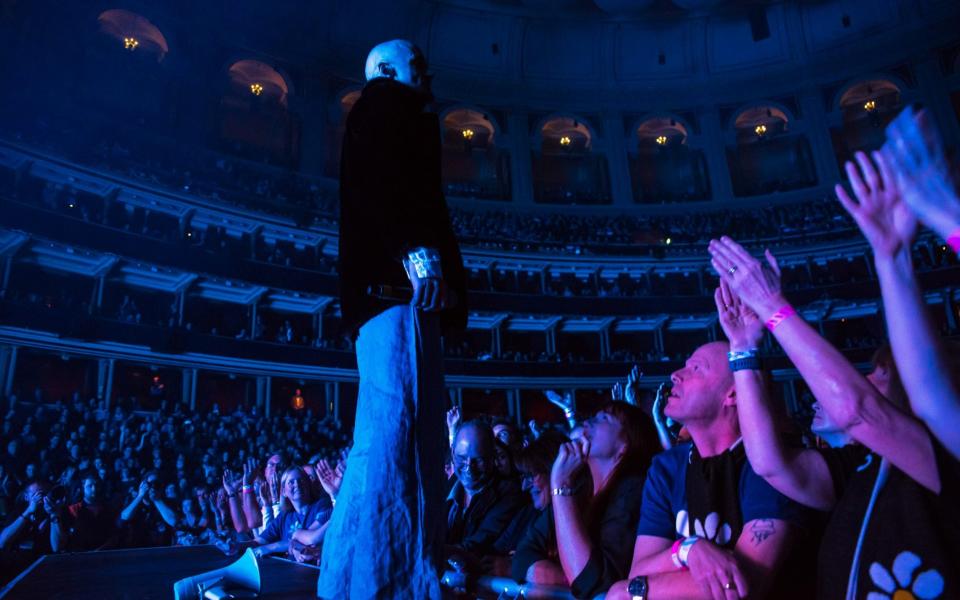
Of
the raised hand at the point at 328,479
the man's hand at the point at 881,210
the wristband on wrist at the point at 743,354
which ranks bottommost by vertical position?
the raised hand at the point at 328,479

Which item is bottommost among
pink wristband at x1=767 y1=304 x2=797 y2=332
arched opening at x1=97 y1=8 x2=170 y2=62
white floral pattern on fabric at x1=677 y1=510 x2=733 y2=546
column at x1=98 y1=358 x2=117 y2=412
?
white floral pattern on fabric at x1=677 y1=510 x2=733 y2=546

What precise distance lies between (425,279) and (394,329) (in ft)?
0.64

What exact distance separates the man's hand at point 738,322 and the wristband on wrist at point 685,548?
59cm

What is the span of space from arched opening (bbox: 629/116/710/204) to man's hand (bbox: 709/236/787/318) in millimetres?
29588

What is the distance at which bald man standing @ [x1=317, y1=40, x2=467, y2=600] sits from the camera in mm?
1998

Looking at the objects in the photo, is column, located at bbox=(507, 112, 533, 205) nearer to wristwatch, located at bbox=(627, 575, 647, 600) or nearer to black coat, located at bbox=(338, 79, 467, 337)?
black coat, located at bbox=(338, 79, 467, 337)

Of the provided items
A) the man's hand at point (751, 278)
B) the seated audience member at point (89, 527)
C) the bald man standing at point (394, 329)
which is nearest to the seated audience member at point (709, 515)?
the man's hand at point (751, 278)

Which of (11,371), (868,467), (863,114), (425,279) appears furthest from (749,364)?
(863,114)

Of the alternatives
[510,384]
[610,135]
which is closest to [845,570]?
[510,384]

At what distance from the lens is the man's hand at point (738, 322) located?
208 cm

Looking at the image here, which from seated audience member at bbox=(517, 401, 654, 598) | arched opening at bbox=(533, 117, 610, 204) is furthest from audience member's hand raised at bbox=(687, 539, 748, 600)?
arched opening at bbox=(533, 117, 610, 204)

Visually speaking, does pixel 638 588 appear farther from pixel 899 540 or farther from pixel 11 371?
pixel 11 371

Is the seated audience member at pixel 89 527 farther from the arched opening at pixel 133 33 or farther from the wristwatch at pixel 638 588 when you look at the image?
the arched opening at pixel 133 33

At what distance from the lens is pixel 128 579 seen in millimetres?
3008
